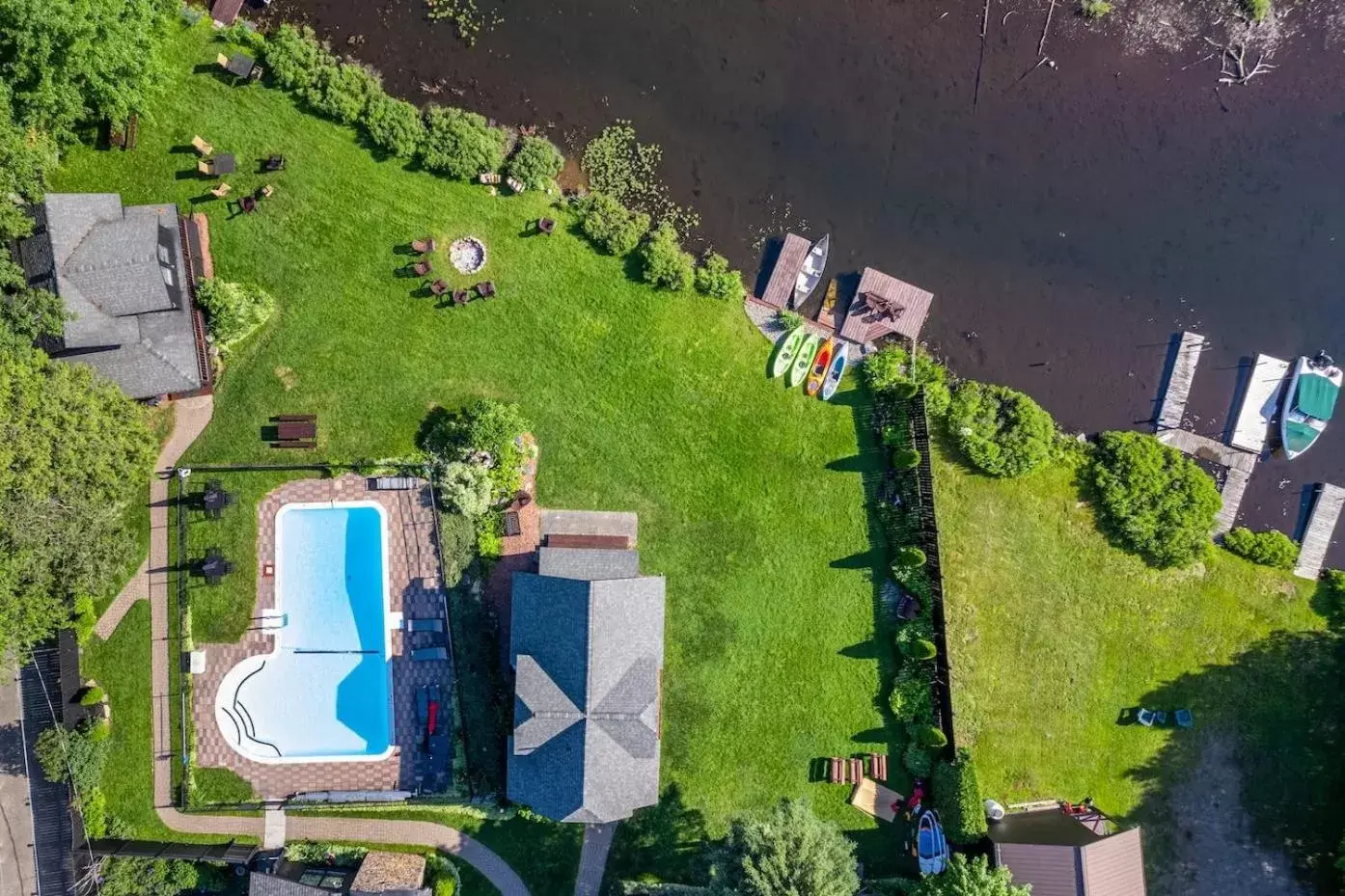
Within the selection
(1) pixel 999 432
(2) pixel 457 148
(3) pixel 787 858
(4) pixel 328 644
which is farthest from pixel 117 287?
(1) pixel 999 432

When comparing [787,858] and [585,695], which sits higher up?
[585,695]

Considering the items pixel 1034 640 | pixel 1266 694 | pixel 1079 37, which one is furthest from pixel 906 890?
pixel 1079 37

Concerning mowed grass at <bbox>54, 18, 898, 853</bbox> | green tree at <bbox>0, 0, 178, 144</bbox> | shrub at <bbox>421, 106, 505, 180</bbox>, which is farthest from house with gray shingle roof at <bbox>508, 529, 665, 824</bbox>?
green tree at <bbox>0, 0, 178, 144</bbox>

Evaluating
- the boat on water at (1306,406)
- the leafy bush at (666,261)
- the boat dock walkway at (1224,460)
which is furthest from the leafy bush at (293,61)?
the boat on water at (1306,406)

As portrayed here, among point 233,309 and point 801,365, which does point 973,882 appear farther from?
point 233,309

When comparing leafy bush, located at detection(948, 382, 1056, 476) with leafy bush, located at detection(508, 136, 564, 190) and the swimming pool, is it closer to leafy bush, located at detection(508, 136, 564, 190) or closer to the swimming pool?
leafy bush, located at detection(508, 136, 564, 190)

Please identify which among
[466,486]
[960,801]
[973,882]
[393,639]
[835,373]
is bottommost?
[973,882]

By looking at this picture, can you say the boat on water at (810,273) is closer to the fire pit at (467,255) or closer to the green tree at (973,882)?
the fire pit at (467,255)
